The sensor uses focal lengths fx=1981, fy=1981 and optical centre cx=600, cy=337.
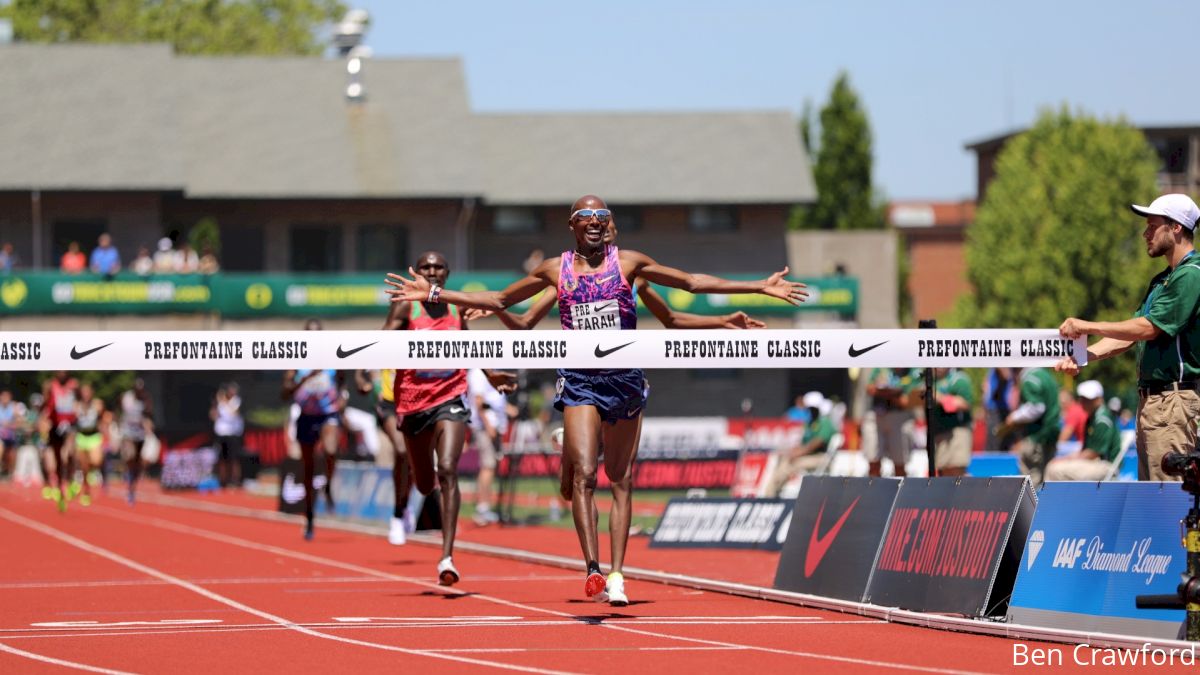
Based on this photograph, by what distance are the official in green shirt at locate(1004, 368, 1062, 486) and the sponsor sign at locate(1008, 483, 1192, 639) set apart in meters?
8.64

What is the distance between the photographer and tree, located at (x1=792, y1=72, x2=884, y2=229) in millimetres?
96062

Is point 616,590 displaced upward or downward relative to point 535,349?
downward

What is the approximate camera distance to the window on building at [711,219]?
58.2 meters

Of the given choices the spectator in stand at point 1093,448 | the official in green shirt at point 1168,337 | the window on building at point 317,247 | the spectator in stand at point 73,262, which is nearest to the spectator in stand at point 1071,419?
the spectator in stand at point 1093,448

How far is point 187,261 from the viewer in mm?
49406

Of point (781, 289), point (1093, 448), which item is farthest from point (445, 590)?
point (1093, 448)

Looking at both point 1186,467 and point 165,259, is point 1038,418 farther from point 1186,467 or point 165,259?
point 165,259

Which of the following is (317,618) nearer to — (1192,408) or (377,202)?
(1192,408)

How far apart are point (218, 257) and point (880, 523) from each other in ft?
146

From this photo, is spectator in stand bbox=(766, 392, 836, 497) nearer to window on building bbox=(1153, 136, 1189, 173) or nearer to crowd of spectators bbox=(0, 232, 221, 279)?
crowd of spectators bbox=(0, 232, 221, 279)

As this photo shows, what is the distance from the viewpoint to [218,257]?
54719mm

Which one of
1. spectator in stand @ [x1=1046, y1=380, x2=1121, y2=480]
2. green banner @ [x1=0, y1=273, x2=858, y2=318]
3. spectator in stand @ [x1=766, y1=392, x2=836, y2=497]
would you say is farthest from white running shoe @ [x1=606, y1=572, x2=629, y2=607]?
green banner @ [x1=0, y1=273, x2=858, y2=318]

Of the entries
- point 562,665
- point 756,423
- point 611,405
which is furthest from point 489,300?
point 756,423

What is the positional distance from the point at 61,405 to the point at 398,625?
18033 mm
